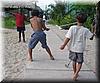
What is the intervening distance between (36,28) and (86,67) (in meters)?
1.40

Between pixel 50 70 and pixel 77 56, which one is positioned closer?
pixel 77 56

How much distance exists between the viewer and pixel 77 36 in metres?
5.60

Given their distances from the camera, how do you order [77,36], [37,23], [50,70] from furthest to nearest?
1. [37,23]
2. [50,70]
3. [77,36]

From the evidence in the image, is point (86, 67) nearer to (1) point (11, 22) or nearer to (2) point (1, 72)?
(2) point (1, 72)

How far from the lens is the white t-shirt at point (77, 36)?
5.58 metres

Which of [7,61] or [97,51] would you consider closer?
[7,61]

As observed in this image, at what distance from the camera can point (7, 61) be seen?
7.33 meters

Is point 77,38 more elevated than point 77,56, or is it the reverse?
point 77,38

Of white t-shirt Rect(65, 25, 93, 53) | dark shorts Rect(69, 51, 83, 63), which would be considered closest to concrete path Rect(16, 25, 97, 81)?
dark shorts Rect(69, 51, 83, 63)

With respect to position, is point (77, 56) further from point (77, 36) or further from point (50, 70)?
point (50, 70)

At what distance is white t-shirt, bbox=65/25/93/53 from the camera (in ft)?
18.3

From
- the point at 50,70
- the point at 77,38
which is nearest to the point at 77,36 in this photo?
the point at 77,38

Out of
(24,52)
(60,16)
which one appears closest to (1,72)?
(24,52)

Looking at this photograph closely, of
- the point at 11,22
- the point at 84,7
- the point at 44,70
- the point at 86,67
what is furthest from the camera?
the point at 11,22
